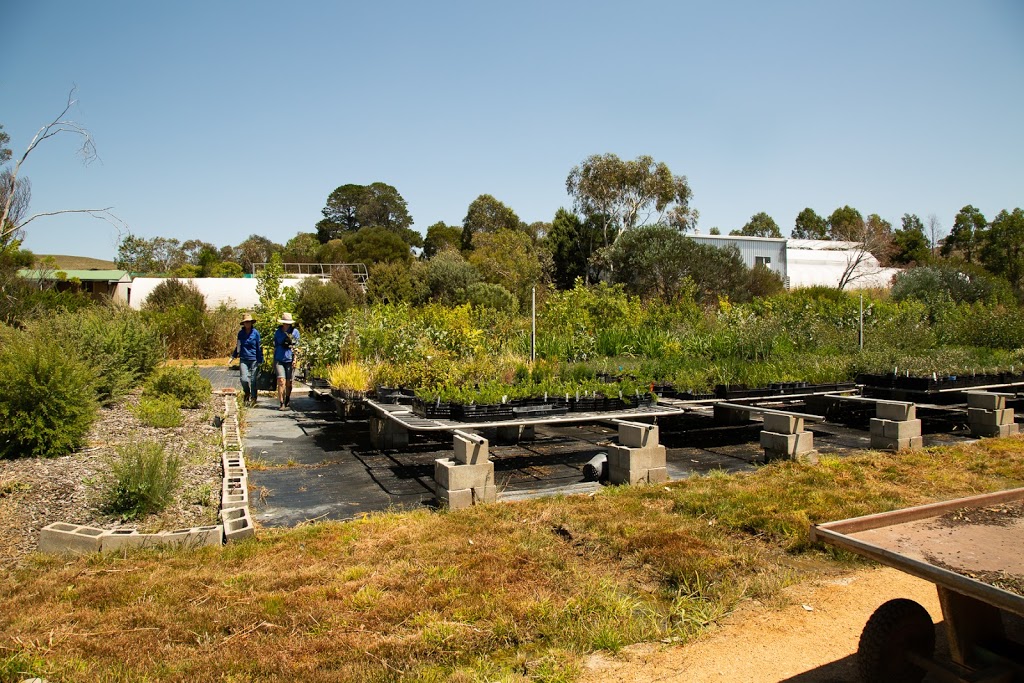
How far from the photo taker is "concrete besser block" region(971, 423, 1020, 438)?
8352mm

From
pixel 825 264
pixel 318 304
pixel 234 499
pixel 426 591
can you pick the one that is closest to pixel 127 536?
pixel 234 499

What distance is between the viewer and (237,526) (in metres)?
4.81

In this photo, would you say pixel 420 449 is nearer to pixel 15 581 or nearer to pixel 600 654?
pixel 15 581

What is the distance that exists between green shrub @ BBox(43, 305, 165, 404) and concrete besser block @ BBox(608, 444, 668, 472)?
238 inches

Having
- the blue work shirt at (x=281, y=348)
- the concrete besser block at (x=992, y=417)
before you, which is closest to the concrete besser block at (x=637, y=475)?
the concrete besser block at (x=992, y=417)

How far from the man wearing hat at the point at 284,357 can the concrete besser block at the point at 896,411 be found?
29.0 feet

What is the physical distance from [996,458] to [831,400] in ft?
8.92

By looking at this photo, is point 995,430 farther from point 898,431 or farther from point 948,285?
point 948,285

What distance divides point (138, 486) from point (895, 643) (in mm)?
4968

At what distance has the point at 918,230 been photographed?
46.2 metres

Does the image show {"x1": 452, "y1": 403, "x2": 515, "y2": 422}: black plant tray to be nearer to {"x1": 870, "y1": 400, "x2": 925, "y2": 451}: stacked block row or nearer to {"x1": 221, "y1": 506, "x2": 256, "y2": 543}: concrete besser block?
{"x1": 221, "y1": 506, "x2": 256, "y2": 543}: concrete besser block

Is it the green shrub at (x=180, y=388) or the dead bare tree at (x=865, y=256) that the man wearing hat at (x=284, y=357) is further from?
the dead bare tree at (x=865, y=256)

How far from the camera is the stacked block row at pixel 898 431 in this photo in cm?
758

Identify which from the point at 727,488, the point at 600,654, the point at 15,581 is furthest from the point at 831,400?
the point at 15,581
